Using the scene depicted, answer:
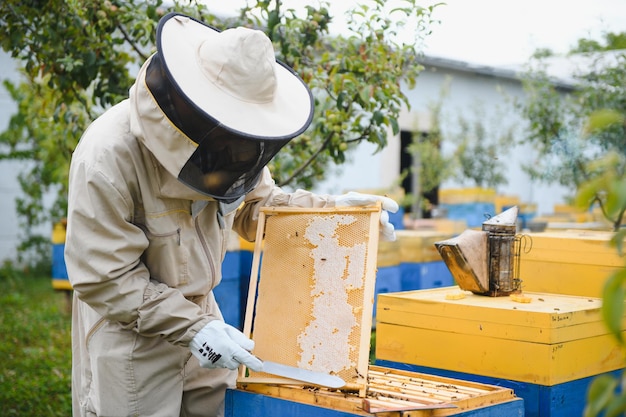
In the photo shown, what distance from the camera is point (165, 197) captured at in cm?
222

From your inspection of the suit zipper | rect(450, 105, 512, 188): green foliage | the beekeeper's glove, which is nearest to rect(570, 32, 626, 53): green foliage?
rect(450, 105, 512, 188): green foliage

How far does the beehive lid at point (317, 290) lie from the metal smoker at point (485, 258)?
0.53m

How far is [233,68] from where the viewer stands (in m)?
2.11

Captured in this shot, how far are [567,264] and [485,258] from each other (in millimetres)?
534

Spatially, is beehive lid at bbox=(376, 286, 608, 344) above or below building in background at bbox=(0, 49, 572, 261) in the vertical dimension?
below

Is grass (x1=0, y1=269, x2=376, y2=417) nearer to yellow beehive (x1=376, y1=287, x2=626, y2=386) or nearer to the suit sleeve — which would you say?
yellow beehive (x1=376, y1=287, x2=626, y2=386)

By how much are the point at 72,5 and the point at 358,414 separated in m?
2.31

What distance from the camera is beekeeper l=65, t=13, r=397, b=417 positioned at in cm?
203

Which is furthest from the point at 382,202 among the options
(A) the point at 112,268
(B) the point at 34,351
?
(B) the point at 34,351

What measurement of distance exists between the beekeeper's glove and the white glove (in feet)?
1.82

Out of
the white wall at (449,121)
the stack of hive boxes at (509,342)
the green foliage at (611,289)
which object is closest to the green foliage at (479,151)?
the white wall at (449,121)

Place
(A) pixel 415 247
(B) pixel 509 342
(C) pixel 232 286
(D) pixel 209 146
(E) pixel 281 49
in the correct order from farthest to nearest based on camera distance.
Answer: (A) pixel 415 247
(C) pixel 232 286
(E) pixel 281 49
(B) pixel 509 342
(D) pixel 209 146

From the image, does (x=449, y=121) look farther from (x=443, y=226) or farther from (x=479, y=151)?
(x=443, y=226)

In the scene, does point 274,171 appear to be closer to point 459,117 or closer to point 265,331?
point 265,331
